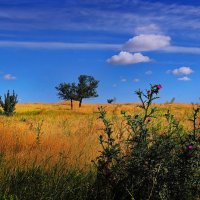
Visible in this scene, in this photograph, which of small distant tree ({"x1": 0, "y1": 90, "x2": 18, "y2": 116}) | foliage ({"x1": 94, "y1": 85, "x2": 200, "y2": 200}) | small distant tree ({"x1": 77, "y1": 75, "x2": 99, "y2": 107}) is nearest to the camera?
foliage ({"x1": 94, "y1": 85, "x2": 200, "y2": 200})

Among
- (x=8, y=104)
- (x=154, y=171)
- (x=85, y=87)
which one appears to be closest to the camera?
(x=154, y=171)

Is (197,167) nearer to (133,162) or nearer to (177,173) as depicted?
(177,173)

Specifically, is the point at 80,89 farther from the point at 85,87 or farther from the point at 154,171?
the point at 154,171

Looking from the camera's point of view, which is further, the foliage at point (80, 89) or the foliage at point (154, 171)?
the foliage at point (80, 89)

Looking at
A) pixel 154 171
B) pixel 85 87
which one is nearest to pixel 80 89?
pixel 85 87

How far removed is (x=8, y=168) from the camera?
7172mm

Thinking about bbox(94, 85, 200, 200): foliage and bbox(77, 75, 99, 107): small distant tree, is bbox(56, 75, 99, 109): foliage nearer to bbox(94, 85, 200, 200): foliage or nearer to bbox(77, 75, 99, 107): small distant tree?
bbox(77, 75, 99, 107): small distant tree

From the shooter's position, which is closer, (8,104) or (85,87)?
(8,104)

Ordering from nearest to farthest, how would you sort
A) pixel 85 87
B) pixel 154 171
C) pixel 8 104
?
pixel 154 171, pixel 8 104, pixel 85 87

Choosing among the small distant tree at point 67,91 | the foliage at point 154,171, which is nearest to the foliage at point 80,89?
the small distant tree at point 67,91

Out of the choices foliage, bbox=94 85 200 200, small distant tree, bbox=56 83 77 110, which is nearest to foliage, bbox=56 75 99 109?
small distant tree, bbox=56 83 77 110

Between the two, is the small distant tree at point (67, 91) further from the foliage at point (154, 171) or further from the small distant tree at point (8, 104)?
the foliage at point (154, 171)

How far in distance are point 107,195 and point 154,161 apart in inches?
33.0

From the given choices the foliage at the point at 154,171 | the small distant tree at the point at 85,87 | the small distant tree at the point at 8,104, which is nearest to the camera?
the foliage at the point at 154,171
